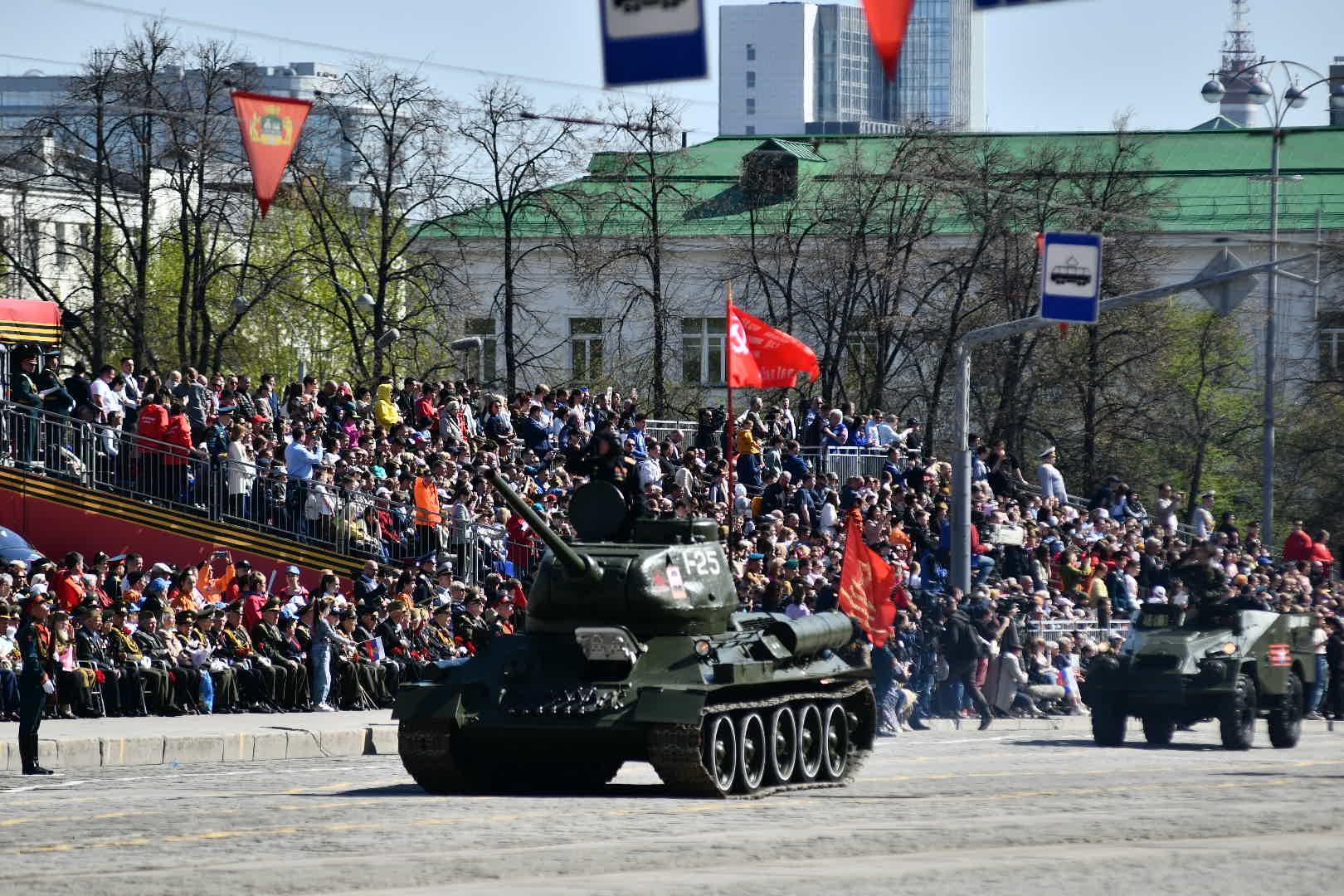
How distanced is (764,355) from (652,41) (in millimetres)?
20535

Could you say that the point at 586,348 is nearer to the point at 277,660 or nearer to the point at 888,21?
the point at 277,660

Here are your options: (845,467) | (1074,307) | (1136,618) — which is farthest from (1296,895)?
(845,467)

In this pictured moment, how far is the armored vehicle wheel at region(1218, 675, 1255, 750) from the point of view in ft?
82.8

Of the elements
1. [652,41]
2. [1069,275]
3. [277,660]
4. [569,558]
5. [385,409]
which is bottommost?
[277,660]

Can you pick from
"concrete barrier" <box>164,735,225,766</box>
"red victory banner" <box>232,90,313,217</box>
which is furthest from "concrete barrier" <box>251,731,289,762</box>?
"red victory banner" <box>232,90,313,217</box>

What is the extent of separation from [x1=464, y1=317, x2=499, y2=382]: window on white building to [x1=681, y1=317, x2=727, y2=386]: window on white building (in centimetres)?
498

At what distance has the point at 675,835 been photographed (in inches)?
580

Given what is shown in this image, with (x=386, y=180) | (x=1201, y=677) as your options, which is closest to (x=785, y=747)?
(x=1201, y=677)

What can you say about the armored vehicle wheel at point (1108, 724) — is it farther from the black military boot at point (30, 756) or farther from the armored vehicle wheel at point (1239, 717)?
the black military boot at point (30, 756)

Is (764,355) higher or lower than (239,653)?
higher

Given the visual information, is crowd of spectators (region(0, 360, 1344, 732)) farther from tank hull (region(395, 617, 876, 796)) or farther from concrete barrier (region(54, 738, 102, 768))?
tank hull (region(395, 617, 876, 796))

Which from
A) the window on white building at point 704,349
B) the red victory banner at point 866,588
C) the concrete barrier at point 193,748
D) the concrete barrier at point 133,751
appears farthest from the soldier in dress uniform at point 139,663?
the window on white building at point 704,349

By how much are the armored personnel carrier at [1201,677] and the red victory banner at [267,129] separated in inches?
428

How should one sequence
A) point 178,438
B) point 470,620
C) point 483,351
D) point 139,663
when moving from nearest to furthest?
point 139,663 < point 470,620 < point 178,438 < point 483,351
